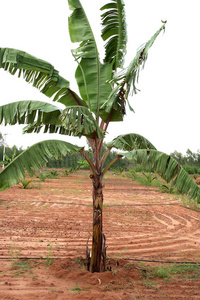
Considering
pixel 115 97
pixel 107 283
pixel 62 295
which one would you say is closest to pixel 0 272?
pixel 62 295

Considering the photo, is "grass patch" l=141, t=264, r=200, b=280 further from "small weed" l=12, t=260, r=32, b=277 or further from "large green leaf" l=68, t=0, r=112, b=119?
"large green leaf" l=68, t=0, r=112, b=119

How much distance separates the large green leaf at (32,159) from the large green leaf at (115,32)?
2108 mm

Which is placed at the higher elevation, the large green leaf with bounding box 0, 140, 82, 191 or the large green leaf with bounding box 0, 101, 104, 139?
the large green leaf with bounding box 0, 101, 104, 139

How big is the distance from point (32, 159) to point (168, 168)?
2141 millimetres

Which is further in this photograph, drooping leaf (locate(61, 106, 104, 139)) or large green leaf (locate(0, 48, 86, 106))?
large green leaf (locate(0, 48, 86, 106))

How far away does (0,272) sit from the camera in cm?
422

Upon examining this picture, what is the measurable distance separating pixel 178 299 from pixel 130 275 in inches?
36.6

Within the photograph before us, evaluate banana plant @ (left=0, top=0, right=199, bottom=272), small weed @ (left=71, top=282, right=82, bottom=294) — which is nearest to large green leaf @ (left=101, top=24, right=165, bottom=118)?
banana plant @ (left=0, top=0, right=199, bottom=272)

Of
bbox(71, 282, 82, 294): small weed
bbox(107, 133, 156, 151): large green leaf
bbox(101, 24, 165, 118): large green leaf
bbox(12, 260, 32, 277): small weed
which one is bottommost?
bbox(12, 260, 32, 277): small weed

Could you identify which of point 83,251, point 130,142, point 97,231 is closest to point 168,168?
point 130,142

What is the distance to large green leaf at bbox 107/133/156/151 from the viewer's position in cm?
423

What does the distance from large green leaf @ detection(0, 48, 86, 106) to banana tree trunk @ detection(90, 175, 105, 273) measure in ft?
5.32

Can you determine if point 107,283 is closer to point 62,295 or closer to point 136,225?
point 62,295

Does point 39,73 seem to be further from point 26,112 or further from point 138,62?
point 138,62
